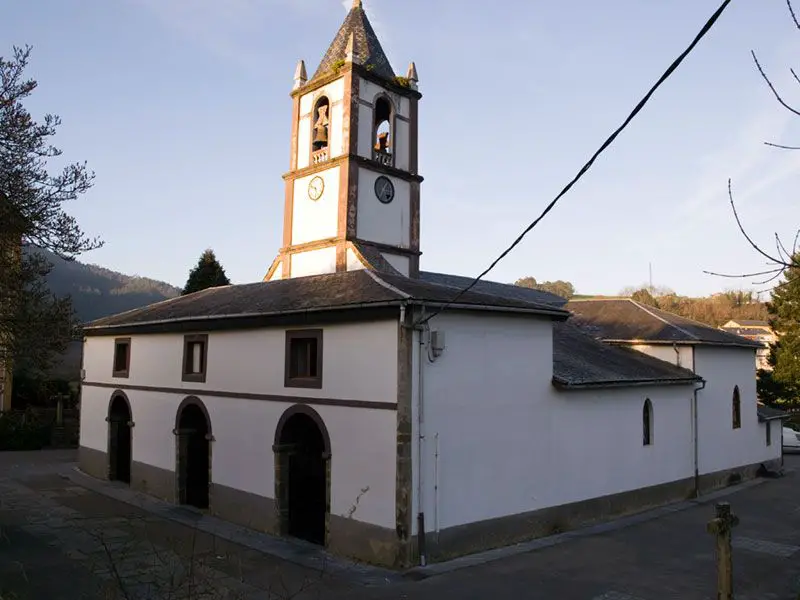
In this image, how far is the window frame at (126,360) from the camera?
66.8 feet

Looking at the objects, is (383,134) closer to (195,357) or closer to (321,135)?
(321,135)

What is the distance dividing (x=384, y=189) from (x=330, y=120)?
2665 millimetres

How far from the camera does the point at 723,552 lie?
333 inches

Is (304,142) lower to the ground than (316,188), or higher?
higher

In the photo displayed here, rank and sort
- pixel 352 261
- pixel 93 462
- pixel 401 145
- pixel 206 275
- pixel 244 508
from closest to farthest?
pixel 244 508
pixel 352 261
pixel 401 145
pixel 93 462
pixel 206 275

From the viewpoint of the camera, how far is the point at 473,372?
43.2 ft

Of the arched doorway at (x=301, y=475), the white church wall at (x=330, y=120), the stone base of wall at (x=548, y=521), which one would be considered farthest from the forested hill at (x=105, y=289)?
the stone base of wall at (x=548, y=521)

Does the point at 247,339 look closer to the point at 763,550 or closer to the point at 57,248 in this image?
the point at 57,248

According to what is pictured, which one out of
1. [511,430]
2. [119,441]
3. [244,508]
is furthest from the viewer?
[119,441]

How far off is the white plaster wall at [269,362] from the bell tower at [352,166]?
13.8 ft

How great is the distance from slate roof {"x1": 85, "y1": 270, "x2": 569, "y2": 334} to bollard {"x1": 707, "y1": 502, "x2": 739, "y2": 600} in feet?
18.9

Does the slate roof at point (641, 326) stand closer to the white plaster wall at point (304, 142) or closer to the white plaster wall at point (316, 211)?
the white plaster wall at point (316, 211)

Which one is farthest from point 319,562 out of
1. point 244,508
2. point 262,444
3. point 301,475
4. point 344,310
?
point 344,310

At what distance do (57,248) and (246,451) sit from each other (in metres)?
Answer: 6.30
